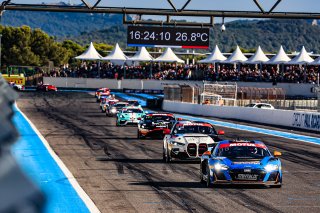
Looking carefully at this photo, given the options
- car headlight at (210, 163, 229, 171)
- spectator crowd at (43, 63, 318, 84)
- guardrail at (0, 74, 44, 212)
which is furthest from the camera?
spectator crowd at (43, 63, 318, 84)

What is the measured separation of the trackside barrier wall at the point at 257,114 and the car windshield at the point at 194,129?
18.7 m

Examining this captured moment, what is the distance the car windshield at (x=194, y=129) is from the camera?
2484 cm

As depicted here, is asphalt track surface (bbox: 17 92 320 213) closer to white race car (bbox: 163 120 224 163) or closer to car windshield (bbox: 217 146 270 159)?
white race car (bbox: 163 120 224 163)

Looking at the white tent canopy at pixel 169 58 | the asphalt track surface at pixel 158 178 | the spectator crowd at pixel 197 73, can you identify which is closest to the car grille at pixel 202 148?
the asphalt track surface at pixel 158 178

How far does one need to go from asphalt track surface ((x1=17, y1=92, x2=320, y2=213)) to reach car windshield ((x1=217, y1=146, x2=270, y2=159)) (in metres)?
0.70

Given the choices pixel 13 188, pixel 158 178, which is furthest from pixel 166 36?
pixel 13 188

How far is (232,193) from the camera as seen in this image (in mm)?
16891

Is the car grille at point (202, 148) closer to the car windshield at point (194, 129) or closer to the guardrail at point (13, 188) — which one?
the car windshield at point (194, 129)

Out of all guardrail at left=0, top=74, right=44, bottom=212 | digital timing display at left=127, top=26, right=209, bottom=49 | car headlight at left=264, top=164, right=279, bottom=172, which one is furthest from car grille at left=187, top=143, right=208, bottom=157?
guardrail at left=0, top=74, right=44, bottom=212

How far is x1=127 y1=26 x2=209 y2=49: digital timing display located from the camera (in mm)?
41031

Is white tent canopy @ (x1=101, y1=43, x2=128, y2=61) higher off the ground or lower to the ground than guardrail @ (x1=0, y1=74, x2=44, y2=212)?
higher

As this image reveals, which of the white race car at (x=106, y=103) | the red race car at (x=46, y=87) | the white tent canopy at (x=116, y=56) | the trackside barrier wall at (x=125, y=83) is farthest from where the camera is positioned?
the white tent canopy at (x=116, y=56)

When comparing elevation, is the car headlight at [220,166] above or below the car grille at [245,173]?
above

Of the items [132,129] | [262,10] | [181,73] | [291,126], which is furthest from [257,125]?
[181,73]
